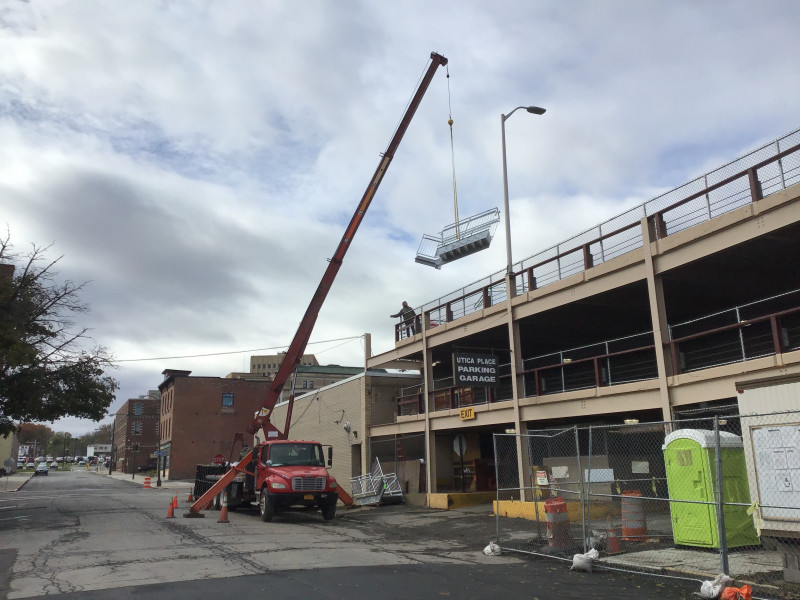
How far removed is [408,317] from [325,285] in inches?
163

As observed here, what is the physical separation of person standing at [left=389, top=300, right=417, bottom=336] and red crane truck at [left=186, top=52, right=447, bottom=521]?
3781 mm

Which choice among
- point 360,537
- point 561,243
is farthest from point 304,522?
point 561,243

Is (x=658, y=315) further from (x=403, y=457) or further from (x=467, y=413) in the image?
(x=403, y=457)

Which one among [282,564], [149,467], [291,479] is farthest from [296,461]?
[149,467]

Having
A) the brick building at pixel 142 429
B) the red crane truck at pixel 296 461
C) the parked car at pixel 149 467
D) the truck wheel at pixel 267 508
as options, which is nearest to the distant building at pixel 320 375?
the parked car at pixel 149 467

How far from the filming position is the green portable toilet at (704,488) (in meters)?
10.8

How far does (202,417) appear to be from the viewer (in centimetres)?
6397

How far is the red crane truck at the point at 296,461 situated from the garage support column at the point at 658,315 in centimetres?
983

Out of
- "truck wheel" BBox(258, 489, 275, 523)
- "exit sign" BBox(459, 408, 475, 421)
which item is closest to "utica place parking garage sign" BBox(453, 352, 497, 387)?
"exit sign" BBox(459, 408, 475, 421)

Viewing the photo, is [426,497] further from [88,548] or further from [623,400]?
[88,548]

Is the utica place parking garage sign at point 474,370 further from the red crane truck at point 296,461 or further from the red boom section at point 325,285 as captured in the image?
the red boom section at point 325,285

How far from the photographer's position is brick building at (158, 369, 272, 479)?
62.2 meters

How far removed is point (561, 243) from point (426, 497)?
411 inches

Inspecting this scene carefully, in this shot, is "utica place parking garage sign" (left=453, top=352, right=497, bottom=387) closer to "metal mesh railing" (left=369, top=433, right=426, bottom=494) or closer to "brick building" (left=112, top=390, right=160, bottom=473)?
"metal mesh railing" (left=369, top=433, right=426, bottom=494)
